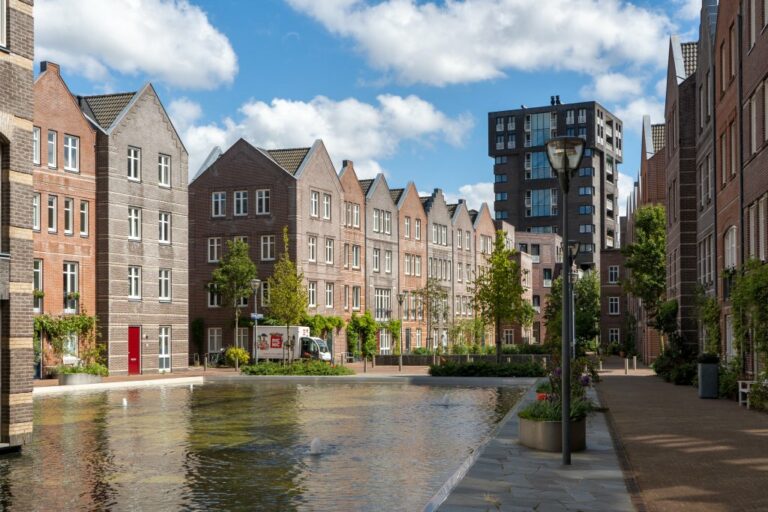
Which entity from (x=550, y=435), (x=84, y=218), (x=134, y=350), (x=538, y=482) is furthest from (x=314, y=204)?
(x=538, y=482)

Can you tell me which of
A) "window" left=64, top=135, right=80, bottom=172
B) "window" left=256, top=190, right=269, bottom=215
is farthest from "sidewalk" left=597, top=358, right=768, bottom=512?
"window" left=256, top=190, right=269, bottom=215

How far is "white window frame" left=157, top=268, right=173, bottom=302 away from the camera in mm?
46166

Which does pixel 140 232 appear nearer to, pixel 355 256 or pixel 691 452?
pixel 355 256

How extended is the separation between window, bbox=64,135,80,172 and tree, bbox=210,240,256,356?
12.3m

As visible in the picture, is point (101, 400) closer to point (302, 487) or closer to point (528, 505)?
point (302, 487)

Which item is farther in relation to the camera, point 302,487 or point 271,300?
point 271,300

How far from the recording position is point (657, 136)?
65000 mm

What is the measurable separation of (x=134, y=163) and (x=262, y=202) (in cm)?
1323

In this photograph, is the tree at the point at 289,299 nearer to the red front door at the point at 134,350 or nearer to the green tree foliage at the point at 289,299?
the green tree foliage at the point at 289,299

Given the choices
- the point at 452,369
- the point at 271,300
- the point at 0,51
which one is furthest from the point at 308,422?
the point at 271,300

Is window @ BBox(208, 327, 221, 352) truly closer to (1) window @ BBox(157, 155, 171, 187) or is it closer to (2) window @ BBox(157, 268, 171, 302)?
(2) window @ BBox(157, 268, 171, 302)

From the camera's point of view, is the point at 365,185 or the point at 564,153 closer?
the point at 564,153

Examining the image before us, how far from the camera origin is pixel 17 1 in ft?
51.6

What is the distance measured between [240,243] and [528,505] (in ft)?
143
